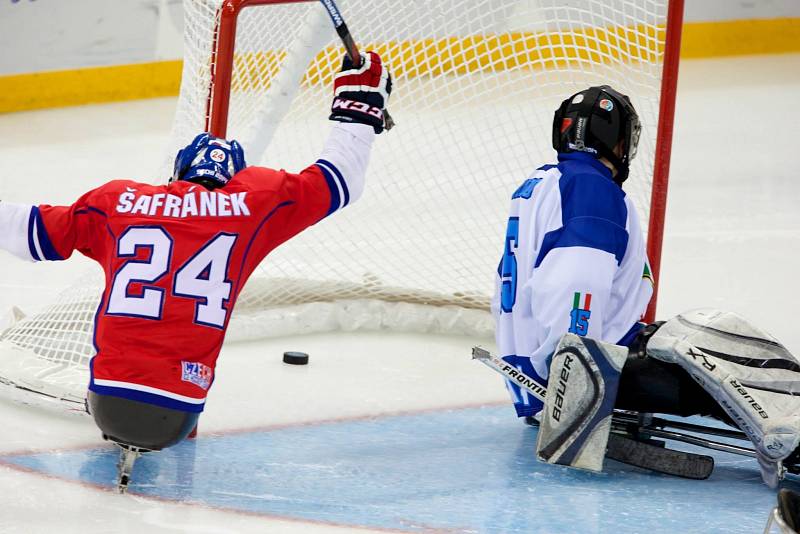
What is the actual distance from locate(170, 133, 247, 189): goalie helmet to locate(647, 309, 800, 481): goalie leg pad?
1129 mm

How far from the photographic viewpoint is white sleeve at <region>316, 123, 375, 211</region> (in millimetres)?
3426

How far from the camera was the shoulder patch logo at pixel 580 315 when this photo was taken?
347 cm

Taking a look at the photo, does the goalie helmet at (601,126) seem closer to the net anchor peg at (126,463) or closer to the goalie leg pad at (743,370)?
the goalie leg pad at (743,370)

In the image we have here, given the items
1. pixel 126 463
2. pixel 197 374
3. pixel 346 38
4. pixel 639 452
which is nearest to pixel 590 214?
pixel 639 452

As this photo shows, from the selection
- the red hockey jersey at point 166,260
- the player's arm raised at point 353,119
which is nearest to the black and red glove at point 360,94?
the player's arm raised at point 353,119

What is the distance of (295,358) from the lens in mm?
4551

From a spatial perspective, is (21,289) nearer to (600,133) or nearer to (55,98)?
(600,133)

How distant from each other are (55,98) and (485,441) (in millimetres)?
5886

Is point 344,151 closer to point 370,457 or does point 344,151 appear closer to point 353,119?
point 353,119

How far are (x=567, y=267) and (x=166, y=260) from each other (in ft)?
3.21

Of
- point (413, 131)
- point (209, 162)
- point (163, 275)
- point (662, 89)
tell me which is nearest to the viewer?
point (163, 275)

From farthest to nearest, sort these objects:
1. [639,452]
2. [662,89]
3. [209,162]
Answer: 1. [662,89]
2. [639,452]
3. [209,162]

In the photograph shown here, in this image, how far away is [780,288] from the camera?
219 inches

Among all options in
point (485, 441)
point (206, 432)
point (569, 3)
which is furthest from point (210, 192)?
point (569, 3)
